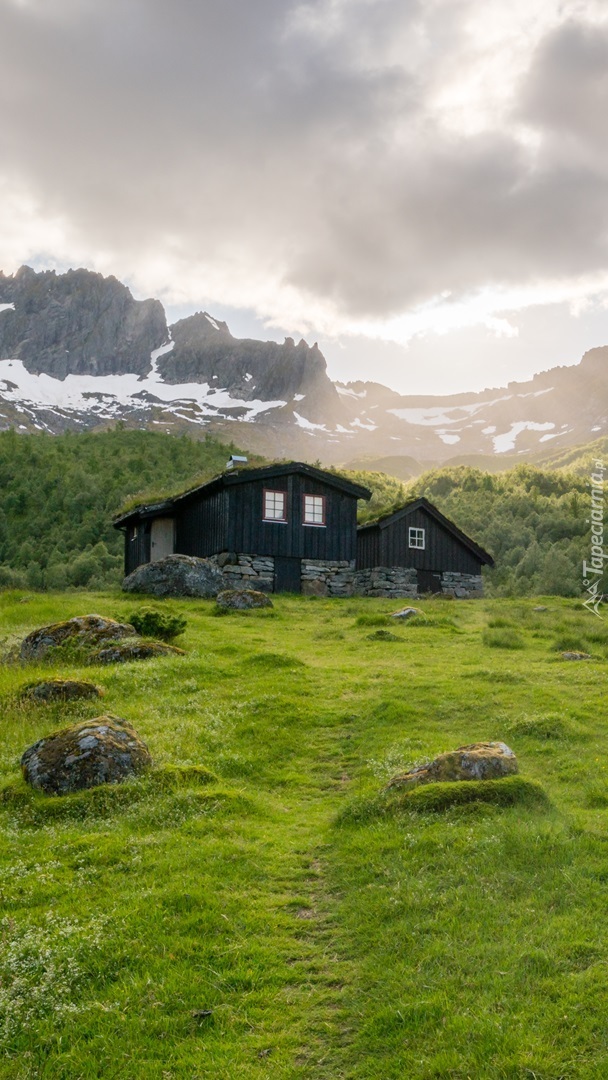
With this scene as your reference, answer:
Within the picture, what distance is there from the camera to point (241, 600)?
106 feet

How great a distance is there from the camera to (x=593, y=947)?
7430 mm

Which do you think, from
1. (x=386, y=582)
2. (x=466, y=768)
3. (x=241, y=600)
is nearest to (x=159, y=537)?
(x=386, y=582)

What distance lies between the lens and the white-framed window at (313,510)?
42.3 metres

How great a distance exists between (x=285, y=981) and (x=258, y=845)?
9.18ft

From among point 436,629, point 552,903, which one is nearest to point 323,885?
point 552,903

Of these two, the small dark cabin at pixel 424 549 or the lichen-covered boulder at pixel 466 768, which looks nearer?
the lichen-covered boulder at pixel 466 768

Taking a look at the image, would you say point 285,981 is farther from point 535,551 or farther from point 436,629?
point 535,551

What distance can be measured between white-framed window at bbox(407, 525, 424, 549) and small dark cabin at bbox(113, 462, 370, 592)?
3297 millimetres

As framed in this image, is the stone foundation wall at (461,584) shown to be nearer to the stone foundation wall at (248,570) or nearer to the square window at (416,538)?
the square window at (416,538)

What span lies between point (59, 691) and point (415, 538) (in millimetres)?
30823

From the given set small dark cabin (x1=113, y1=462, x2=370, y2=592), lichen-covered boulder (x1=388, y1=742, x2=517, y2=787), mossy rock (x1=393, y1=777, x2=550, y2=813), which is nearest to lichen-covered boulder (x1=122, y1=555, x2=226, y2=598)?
small dark cabin (x1=113, y1=462, x2=370, y2=592)

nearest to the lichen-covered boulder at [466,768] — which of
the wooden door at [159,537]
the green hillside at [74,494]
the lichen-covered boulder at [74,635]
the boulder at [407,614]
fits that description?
the lichen-covered boulder at [74,635]

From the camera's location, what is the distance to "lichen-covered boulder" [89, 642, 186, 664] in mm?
20750

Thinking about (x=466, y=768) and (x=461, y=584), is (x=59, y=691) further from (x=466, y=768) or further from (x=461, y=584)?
(x=461, y=584)
